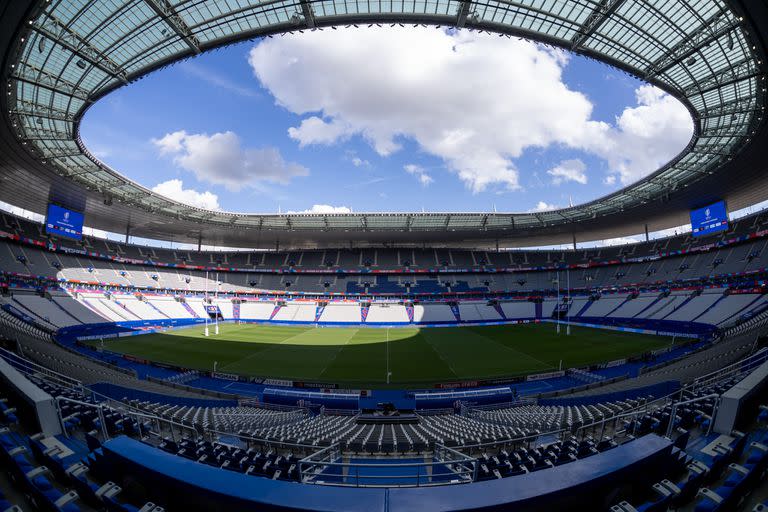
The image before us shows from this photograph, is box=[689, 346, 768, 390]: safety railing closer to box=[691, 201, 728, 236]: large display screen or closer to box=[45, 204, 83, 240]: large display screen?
box=[691, 201, 728, 236]: large display screen

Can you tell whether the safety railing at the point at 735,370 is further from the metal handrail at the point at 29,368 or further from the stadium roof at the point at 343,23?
the metal handrail at the point at 29,368

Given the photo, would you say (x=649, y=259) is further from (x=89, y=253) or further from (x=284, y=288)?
(x=89, y=253)

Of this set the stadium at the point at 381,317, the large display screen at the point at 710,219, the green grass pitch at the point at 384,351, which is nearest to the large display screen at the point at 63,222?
the stadium at the point at 381,317

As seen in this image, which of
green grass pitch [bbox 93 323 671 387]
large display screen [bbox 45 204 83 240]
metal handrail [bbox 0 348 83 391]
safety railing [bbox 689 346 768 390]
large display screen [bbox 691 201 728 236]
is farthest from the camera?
large display screen [bbox 45 204 83 240]

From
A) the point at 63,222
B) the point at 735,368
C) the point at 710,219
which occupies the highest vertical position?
the point at 710,219

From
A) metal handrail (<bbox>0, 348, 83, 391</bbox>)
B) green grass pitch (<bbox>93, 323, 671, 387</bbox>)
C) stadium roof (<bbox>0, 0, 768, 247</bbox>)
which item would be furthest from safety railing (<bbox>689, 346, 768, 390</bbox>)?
metal handrail (<bbox>0, 348, 83, 391</bbox>)

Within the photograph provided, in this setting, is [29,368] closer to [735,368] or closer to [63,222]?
[735,368]

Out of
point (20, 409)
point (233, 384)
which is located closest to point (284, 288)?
point (233, 384)

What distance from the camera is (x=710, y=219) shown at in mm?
41781

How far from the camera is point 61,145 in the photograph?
29141mm

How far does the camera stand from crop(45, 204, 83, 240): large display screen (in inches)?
1624

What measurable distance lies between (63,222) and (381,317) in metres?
44.0

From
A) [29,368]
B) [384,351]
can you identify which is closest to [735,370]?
[29,368]

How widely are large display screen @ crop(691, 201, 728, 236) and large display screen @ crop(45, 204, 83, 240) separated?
79.3 metres
